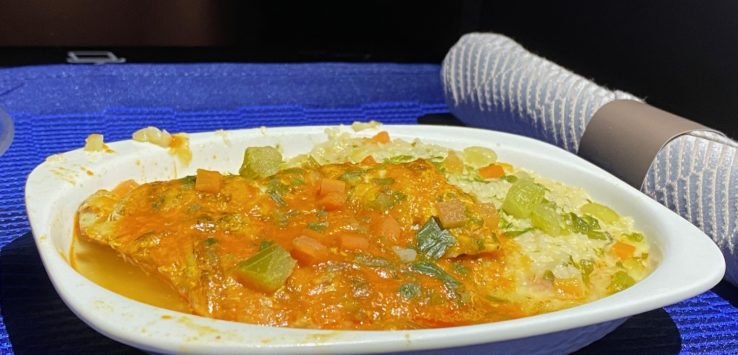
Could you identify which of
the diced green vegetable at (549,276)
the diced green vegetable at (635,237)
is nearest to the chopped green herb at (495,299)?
the diced green vegetable at (549,276)

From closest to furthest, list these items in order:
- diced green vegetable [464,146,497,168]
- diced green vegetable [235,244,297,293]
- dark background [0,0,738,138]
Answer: diced green vegetable [235,244,297,293], diced green vegetable [464,146,497,168], dark background [0,0,738,138]

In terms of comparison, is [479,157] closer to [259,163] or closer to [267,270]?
[259,163]

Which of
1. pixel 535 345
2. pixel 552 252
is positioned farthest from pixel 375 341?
pixel 552 252

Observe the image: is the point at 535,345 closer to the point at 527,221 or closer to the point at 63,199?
the point at 527,221

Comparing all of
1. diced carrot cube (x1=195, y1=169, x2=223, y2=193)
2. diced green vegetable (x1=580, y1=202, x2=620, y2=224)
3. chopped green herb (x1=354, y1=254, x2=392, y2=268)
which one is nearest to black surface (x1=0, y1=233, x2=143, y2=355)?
diced carrot cube (x1=195, y1=169, x2=223, y2=193)

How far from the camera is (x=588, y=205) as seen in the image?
1.96 m

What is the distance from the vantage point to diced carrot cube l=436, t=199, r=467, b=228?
1634mm

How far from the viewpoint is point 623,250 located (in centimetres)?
177

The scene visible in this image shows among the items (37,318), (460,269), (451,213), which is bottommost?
(37,318)

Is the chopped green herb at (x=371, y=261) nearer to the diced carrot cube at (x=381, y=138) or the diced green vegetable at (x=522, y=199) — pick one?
the diced green vegetable at (x=522, y=199)

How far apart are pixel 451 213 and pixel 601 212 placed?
53 cm

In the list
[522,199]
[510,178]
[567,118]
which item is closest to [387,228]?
[522,199]

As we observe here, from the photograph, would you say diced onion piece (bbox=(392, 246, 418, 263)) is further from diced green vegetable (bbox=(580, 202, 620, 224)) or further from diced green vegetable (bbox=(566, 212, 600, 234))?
diced green vegetable (bbox=(580, 202, 620, 224))

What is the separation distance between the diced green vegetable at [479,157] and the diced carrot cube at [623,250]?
0.49 m
